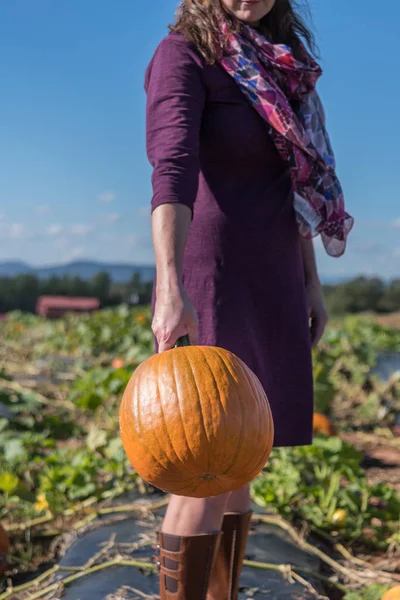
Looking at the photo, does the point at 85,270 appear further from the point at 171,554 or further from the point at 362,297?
the point at 171,554

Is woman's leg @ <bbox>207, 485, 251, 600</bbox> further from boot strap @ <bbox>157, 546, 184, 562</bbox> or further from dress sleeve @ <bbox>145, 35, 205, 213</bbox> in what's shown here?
dress sleeve @ <bbox>145, 35, 205, 213</bbox>

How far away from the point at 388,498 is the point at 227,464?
1.67 metres

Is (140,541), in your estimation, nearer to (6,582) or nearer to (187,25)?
(6,582)

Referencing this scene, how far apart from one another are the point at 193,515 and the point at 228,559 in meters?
0.28

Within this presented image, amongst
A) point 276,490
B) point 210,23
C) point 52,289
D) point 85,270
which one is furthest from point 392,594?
point 85,270

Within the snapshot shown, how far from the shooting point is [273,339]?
1.96 metres

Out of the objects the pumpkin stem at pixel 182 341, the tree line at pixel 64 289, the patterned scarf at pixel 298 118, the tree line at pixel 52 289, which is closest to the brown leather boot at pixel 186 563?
the pumpkin stem at pixel 182 341

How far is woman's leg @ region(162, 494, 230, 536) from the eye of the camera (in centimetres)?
182

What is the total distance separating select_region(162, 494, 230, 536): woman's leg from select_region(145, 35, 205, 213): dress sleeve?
0.72m

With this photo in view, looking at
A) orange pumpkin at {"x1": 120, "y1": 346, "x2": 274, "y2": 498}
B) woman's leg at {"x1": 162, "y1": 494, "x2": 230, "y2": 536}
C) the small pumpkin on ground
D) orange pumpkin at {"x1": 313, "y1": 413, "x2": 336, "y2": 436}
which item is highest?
orange pumpkin at {"x1": 120, "y1": 346, "x2": 274, "y2": 498}

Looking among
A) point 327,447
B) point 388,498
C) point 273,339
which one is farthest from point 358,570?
point 273,339

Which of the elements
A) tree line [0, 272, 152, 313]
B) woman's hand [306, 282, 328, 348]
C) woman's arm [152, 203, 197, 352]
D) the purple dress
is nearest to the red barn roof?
tree line [0, 272, 152, 313]

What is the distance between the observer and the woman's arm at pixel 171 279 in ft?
5.31

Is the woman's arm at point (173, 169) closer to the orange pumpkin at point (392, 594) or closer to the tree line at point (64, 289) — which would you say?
the orange pumpkin at point (392, 594)
